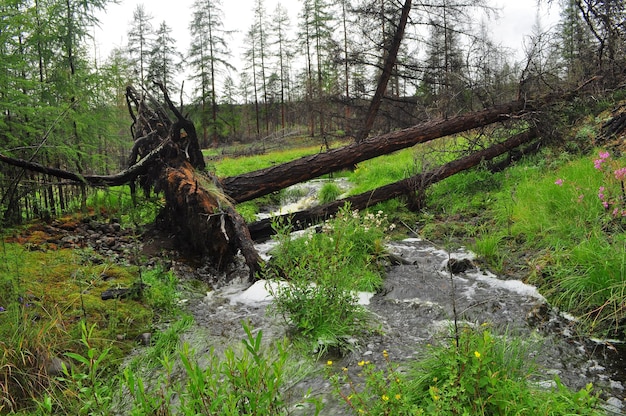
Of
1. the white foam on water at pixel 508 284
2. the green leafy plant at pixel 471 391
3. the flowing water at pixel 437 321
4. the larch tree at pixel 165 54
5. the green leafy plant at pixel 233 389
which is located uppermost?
the larch tree at pixel 165 54

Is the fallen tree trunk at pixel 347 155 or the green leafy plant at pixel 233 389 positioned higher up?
the fallen tree trunk at pixel 347 155

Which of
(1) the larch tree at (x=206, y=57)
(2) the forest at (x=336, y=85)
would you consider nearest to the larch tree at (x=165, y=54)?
(1) the larch tree at (x=206, y=57)

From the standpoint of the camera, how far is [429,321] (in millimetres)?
3861

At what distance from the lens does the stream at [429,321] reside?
281 cm

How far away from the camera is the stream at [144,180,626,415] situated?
9.23 ft

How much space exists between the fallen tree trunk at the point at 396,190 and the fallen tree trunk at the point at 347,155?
59 centimetres

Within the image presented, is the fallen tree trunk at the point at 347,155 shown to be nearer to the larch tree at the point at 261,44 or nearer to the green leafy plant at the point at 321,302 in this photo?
the green leafy plant at the point at 321,302

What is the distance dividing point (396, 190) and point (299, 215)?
2248 millimetres

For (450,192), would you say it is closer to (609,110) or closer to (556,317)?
(609,110)

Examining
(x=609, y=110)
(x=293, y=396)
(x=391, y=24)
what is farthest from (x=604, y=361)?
(x=391, y=24)

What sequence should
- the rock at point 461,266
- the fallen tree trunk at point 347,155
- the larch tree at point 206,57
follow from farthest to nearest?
the larch tree at point 206,57 < the fallen tree trunk at point 347,155 < the rock at point 461,266

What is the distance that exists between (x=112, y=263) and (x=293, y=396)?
3292mm

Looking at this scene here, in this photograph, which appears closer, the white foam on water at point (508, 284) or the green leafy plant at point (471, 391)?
the green leafy plant at point (471, 391)

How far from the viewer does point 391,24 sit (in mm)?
11242
